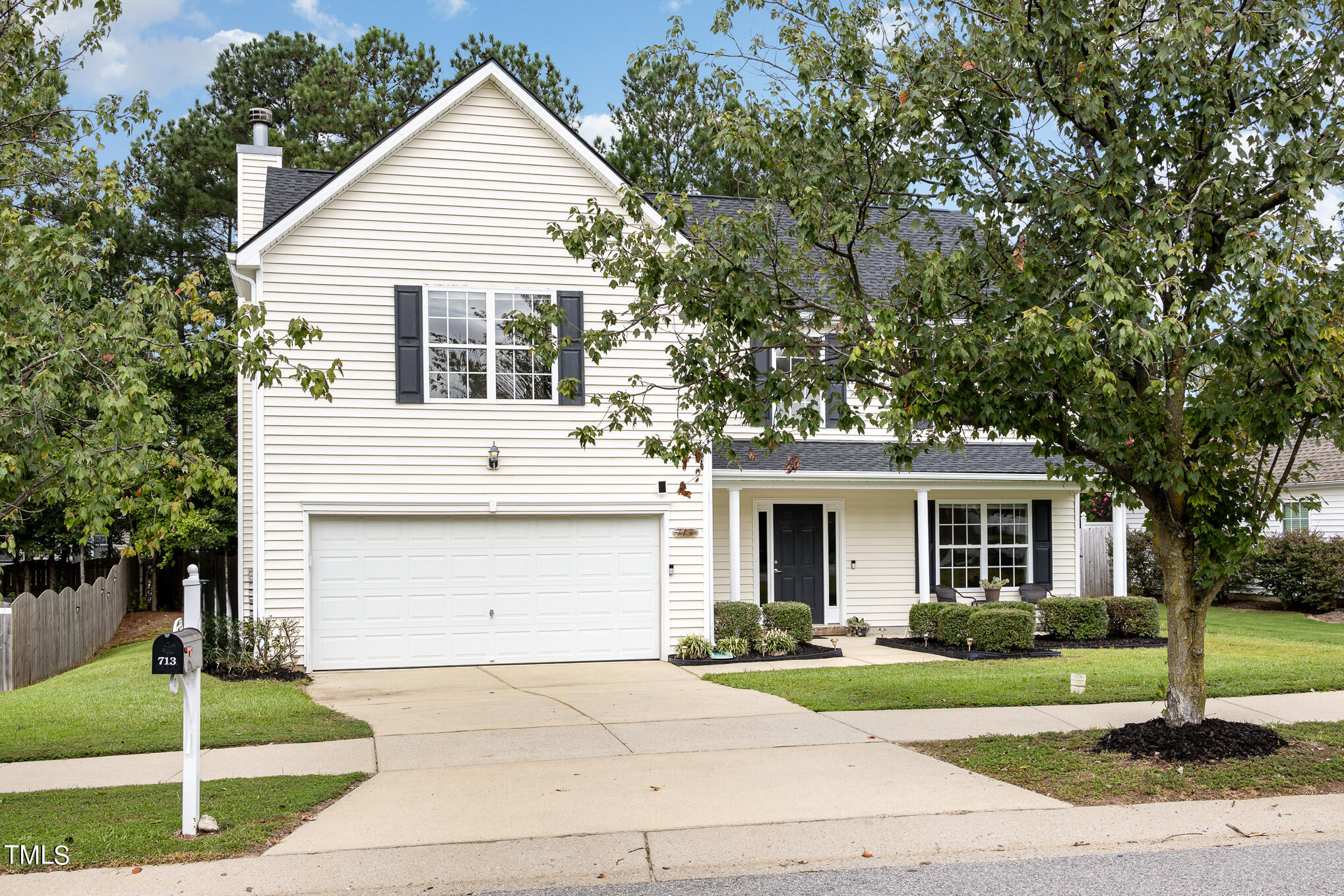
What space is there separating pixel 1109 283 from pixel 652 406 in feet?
29.8

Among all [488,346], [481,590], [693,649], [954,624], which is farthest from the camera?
[954,624]

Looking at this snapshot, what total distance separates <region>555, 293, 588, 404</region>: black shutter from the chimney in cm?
527

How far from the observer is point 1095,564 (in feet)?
75.1

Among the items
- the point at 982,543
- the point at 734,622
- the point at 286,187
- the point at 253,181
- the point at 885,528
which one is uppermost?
the point at 253,181

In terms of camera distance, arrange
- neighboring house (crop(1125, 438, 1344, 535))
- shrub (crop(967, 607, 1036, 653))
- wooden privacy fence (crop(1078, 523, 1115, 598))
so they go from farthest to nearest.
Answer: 1. neighboring house (crop(1125, 438, 1344, 535))
2. wooden privacy fence (crop(1078, 523, 1115, 598))
3. shrub (crop(967, 607, 1036, 653))

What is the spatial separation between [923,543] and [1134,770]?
382 inches

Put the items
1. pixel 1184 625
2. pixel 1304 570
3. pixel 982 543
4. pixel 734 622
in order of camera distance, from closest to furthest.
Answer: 1. pixel 1184 625
2. pixel 734 622
3. pixel 982 543
4. pixel 1304 570

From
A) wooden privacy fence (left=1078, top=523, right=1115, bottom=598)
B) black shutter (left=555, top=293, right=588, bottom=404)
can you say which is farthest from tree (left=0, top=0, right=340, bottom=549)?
wooden privacy fence (left=1078, top=523, right=1115, bottom=598)

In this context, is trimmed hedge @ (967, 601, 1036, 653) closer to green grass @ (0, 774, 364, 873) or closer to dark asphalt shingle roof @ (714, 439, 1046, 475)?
dark asphalt shingle roof @ (714, 439, 1046, 475)

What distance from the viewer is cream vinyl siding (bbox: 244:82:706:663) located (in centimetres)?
1421

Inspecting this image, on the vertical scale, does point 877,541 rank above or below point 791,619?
above

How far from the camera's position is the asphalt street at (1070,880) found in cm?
542

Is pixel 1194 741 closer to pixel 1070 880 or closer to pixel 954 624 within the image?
pixel 1070 880

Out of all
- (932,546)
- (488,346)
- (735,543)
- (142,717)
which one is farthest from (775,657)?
(142,717)
